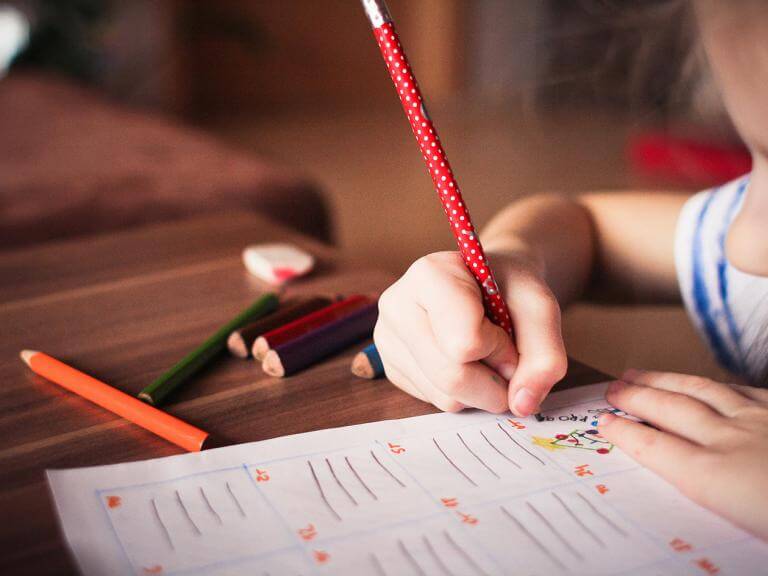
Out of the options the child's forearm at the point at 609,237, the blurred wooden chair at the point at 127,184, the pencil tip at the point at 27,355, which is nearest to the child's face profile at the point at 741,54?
the child's forearm at the point at 609,237

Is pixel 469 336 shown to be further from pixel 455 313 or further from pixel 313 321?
→ pixel 313 321

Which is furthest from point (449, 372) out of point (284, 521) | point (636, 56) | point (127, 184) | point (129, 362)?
point (127, 184)

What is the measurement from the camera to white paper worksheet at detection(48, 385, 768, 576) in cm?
33

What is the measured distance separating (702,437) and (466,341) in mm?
137

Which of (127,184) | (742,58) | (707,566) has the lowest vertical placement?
(707,566)

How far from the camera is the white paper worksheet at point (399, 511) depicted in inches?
13.0

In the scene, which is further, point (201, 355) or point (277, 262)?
point (277, 262)

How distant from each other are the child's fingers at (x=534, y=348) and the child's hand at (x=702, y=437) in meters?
0.04

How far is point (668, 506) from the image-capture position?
37 cm

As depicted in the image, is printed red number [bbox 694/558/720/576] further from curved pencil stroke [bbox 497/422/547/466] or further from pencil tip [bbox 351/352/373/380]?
pencil tip [bbox 351/352/373/380]

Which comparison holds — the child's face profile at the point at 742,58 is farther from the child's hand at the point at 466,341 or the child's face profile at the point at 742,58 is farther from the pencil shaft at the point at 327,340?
the pencil shaft at the point at 327,340

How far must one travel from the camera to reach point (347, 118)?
4004mm

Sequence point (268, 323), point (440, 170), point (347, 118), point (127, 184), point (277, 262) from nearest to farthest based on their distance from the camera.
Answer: point (440, 170) → point (268, 323) → point (277, 262) → point (127, 184) → point (347, 118)

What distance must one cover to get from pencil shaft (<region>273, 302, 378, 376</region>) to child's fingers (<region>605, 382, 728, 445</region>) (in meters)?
0.18
